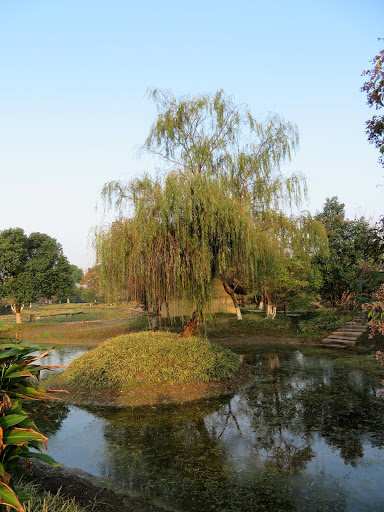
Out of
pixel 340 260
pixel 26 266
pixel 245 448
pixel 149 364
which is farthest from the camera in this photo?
pixel 26 266

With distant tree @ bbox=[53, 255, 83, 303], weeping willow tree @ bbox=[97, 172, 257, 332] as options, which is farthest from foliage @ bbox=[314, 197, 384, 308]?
distant tree @ bbox=[53, 255, 83, 303]

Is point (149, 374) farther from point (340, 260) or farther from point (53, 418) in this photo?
point (340, 260)

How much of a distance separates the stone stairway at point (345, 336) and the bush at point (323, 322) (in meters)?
0.52

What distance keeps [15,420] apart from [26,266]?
26.2m

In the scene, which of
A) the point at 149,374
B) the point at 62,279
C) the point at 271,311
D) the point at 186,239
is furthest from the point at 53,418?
the point at 62,279

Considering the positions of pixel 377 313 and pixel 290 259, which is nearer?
pixel 377 313

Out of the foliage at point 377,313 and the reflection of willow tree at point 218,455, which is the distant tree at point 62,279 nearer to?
the reflection of willow tree at point 218,455

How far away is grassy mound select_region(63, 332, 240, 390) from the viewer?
827 cm

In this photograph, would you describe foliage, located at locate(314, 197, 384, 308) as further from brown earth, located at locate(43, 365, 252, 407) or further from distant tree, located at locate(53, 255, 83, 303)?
distant tree, located at locate(53, 255, 83, 303)

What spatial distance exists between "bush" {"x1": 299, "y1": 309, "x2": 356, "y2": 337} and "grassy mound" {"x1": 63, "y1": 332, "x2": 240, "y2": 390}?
8079 millimetres

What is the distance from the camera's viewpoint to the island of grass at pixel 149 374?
7.93 metres

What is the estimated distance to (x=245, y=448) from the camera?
210 inches

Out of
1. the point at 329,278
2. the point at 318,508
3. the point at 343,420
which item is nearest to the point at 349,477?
the point at 318,508

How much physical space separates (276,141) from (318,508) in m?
12.5
